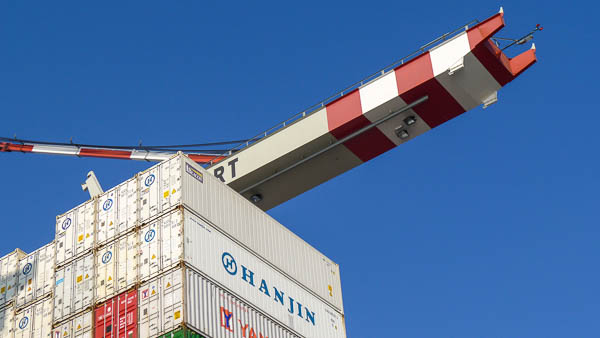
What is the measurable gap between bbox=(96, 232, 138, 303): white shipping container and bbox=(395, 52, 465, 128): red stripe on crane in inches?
459

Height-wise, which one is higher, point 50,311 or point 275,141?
point 275,141

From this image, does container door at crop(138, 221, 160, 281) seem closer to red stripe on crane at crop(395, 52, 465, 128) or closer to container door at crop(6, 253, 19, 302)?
container door at crop(6, 253, 19, 302)

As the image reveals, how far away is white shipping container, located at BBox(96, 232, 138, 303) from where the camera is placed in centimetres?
3406

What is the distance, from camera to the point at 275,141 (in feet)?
129

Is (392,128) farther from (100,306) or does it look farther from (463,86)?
(100,306)

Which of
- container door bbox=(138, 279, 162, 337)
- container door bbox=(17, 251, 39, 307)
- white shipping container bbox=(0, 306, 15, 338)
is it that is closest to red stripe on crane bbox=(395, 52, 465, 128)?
container door bbox=(138, 279, 162, 337)

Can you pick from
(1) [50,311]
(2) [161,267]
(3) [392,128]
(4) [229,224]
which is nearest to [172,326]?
(2) [161,267]

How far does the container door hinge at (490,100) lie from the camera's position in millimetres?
36875

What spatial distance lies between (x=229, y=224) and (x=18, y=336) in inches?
397

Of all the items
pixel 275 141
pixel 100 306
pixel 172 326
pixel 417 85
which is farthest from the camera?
pixel 275 141

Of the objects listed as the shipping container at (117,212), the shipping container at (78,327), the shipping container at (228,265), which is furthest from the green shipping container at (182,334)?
the shipping container at (117,212)

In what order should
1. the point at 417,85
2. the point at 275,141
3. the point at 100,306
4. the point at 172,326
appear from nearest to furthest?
the point at 172,326 < the point at 100,306 < the point at 417,85 < the point at 275,141

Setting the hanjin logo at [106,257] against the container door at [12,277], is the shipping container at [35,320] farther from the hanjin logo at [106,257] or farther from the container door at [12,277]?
the hanjin logo at [106,257]

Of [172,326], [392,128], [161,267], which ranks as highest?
[392,128]
